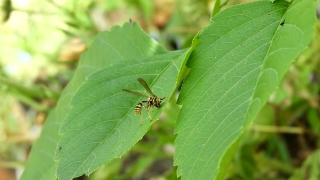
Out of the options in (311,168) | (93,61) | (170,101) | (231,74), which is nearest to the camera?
(231,74)

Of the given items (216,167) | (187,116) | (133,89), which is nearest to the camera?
(216,167)

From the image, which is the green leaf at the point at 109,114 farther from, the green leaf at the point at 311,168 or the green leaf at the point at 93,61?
the green leaf at the point at 311,168

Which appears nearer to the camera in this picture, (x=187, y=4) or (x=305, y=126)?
(x=305, y=126)

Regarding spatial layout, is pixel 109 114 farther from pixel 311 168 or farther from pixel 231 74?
pixel 311 168

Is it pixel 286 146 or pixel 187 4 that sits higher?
pixel 187 4

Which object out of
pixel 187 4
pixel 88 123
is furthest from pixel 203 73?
pixel 187 4

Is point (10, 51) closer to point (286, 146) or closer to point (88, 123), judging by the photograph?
point (286, 146)

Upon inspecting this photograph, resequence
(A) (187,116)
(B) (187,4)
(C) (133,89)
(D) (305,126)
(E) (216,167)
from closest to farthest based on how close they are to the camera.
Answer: (E) (216,167)
(A) (187,116)
(C) (133,89)
(D) (305,126)
(B) (187,4)

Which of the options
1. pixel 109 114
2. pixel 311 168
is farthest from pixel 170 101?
pixel 109 114
